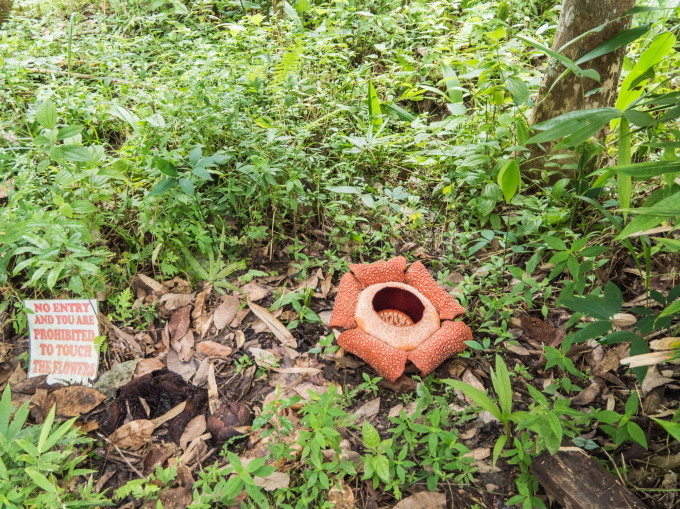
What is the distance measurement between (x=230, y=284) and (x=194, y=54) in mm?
1636

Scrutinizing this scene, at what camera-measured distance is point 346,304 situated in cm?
226

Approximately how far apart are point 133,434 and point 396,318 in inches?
49.1

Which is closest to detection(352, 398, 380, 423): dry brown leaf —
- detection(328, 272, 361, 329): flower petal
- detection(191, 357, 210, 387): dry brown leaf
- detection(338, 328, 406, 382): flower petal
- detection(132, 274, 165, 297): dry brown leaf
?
detection(338, 328, 406, 382): flower petal

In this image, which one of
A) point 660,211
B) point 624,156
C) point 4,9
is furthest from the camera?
point 4,9

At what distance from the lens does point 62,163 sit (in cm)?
227

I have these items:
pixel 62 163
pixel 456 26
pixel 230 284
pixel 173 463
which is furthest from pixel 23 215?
pixel 456 26

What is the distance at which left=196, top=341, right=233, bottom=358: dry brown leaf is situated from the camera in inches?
91.9

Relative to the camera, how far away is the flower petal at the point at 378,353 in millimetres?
2080

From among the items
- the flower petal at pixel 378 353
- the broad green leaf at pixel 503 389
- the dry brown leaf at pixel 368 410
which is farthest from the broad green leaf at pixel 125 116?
the broad green leaf at pixel 503 389

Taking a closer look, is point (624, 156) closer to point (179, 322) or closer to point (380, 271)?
point (380, 271)

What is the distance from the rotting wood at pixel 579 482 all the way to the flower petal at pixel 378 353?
623mm

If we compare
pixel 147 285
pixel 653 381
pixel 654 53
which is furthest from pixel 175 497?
pixel 654 53

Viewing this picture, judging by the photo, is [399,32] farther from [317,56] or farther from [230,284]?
[230,284]

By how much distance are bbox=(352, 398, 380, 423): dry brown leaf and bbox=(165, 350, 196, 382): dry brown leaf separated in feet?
2.58
